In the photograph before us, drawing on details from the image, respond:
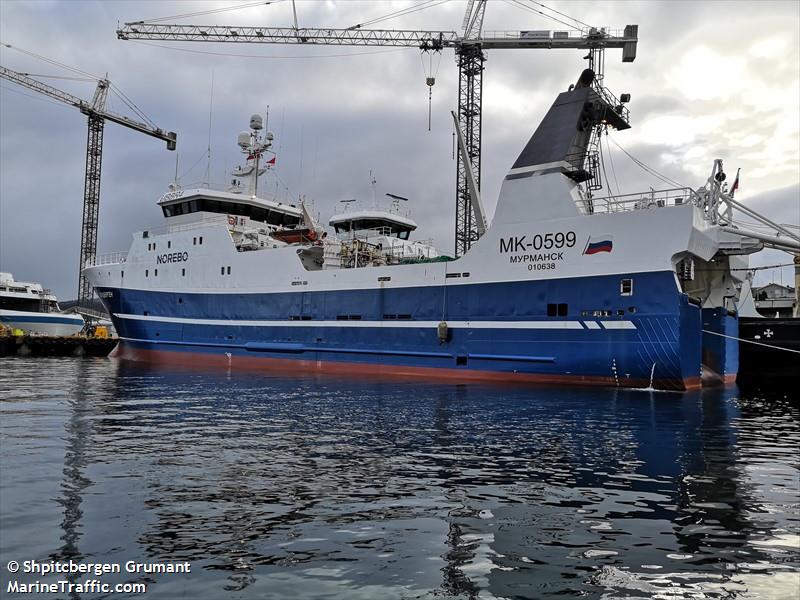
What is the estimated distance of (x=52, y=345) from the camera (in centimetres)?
4081

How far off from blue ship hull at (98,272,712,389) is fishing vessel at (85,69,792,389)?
5cm

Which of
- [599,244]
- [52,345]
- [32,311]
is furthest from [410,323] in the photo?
[32,311]

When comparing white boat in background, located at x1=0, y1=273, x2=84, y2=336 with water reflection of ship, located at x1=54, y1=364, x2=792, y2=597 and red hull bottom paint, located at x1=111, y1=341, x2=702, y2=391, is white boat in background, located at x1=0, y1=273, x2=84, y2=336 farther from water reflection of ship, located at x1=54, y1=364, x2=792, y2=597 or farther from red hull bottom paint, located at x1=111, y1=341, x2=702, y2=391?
water reflection of ship, located at x1=54, y1=364, x2=792, y2=597

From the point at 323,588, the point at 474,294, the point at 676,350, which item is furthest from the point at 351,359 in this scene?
the point at 323,588

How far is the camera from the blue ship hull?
1722cm

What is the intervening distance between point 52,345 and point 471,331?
112 ft

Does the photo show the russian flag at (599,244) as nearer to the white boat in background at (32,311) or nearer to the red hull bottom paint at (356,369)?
the red hull bottom paint at (356,369)

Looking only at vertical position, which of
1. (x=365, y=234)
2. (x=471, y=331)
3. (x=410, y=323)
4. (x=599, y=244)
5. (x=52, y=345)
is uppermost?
(x=365, y=234)

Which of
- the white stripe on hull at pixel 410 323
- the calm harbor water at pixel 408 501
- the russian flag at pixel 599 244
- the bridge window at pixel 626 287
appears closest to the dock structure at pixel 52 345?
the white stripe on hull at pixel 410 323

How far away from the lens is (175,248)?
95.5ft

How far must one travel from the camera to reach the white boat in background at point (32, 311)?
162 ft

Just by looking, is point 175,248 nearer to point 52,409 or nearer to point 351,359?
point 351,359

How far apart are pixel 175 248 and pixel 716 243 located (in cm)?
2411

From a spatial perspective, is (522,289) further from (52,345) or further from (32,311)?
(32,311)
